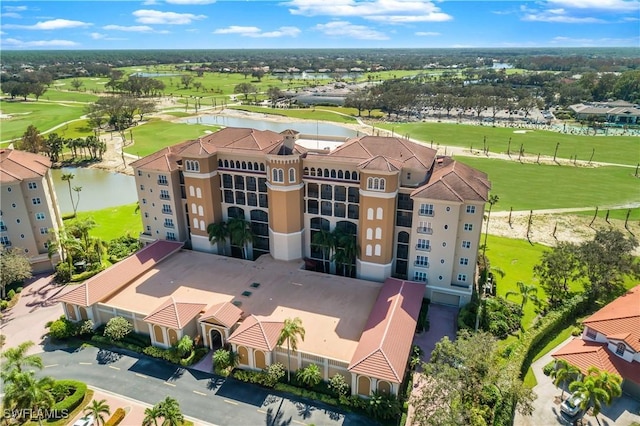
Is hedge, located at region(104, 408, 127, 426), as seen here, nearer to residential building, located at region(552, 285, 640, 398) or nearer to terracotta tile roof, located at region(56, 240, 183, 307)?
terracotta tile roof, located at region(56, 240, 183, 307)

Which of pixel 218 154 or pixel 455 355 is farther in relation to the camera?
pixel 218 154

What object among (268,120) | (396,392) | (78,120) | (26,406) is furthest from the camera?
(268,120)

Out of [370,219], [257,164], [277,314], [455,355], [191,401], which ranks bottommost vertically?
[191,401]

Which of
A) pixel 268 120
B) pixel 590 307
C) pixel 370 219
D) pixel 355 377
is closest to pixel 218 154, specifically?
pixel 370 219

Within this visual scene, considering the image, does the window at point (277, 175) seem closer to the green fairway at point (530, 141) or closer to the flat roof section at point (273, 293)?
the flat roof section at point (273, 293)

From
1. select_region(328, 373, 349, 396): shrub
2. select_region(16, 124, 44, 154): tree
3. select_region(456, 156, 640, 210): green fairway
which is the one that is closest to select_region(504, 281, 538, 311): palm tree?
select_region(328, 373, 349, 396): shrub

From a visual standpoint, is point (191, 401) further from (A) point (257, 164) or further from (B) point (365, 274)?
(A) point (257, 164)

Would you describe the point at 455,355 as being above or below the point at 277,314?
above
